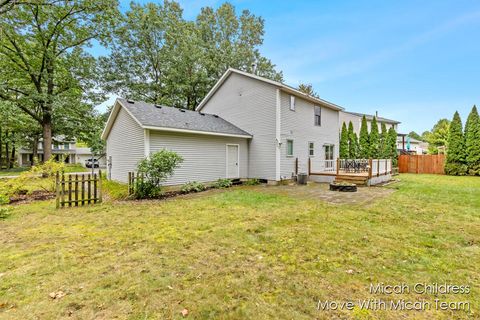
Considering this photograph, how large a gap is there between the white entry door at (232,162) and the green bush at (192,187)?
2.27 m

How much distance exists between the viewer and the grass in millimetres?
2541

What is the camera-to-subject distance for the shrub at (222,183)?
1195 centimetres

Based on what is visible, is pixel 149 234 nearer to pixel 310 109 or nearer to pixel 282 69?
pixel 310 109

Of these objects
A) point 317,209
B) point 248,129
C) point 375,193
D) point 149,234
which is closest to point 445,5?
point 375,193

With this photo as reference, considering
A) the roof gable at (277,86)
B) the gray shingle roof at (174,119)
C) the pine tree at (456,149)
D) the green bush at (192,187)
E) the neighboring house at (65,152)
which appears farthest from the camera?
the neighboring house at (65,152)

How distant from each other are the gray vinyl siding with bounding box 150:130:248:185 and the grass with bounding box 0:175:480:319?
413 centimetres

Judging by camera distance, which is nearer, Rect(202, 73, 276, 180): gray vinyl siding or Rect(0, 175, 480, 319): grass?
Rect(0, 175, 480, 319): grass

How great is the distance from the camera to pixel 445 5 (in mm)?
11320

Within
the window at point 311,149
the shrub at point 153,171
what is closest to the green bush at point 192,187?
the shrub at point 153,171

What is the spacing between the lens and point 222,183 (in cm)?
1207

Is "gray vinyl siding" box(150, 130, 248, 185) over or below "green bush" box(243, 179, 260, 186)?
over

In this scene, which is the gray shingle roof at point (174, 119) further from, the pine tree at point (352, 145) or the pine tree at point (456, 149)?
the pine tree at point (456, 149)

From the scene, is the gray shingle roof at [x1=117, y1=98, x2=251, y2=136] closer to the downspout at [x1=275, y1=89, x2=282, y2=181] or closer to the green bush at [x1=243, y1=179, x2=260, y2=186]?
the downspout at [x1=275, y1=89, x2=282, y2=181]

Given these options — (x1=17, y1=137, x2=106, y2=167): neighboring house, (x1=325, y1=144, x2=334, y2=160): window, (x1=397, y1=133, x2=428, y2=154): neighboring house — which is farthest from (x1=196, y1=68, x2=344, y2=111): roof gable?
(x1=17, y1=137, x2=106, y2=167): neighboring house
